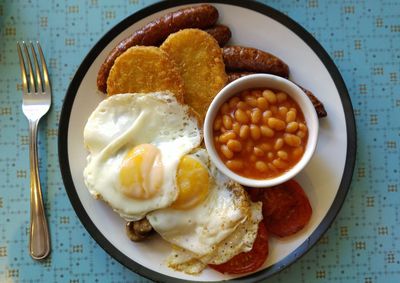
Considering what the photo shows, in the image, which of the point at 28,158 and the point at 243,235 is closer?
the point at 243,235

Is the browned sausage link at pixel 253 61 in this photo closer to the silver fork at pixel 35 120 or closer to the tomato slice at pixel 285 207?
the tomato slice at pixel 285 207

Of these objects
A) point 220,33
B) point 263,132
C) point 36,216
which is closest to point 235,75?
point 220,33

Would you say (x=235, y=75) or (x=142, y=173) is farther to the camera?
(x=235, y=75)

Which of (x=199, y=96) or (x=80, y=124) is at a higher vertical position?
(x=199, y=96)

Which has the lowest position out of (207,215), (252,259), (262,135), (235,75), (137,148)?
(252,259)

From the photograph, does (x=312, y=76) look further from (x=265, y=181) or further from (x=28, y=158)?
(x=28, y=158)

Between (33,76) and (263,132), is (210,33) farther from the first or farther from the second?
(33,76)

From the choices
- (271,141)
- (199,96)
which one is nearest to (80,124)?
(199,96)
